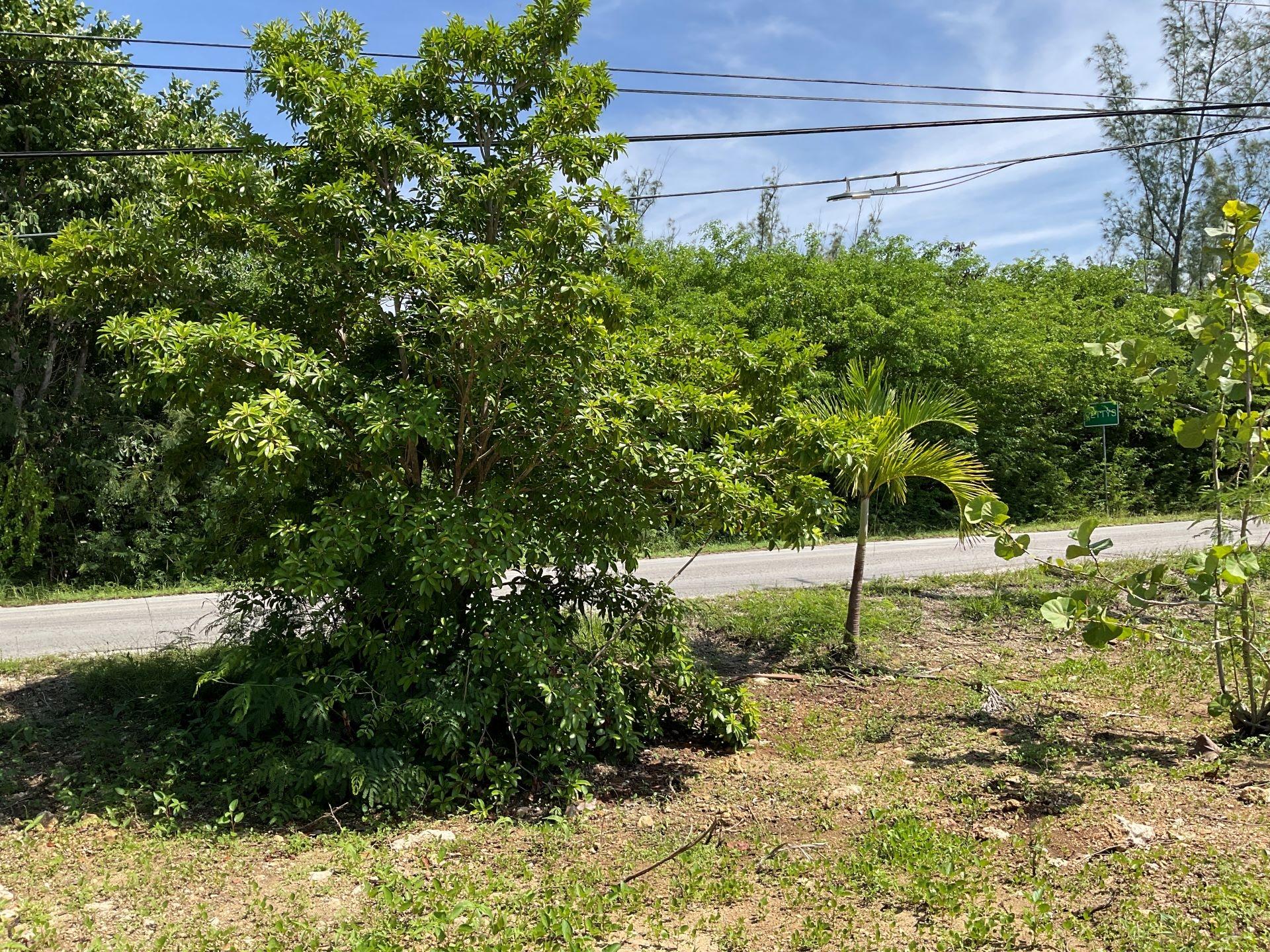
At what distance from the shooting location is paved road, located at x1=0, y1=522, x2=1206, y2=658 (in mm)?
8875

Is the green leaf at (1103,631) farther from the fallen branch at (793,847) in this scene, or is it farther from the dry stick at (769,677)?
the dry stick at (769,677)

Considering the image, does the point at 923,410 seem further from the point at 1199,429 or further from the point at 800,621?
the point at 1199,429

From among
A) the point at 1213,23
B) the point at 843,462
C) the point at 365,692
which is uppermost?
the point at 1213,23

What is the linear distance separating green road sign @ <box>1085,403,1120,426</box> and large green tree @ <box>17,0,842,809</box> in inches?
560

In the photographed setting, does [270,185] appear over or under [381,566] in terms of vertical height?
over

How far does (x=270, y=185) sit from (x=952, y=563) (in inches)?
414

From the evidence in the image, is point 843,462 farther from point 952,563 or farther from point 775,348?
point 952,563

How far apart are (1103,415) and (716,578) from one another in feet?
33.5

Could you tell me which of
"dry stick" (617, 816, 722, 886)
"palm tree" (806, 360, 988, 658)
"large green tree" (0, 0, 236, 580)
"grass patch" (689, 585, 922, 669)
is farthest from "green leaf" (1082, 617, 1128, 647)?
"large green tree" (0, 0, 236, 580)

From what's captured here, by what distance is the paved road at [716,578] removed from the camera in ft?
29.1

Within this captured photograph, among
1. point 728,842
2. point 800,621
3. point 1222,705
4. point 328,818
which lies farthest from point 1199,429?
point 328,818

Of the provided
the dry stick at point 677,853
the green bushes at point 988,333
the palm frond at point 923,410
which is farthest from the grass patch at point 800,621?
the green bushes at point 988,333

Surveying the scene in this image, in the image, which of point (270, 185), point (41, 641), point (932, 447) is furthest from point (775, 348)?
point (41, 641)

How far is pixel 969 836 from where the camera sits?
4434mm
